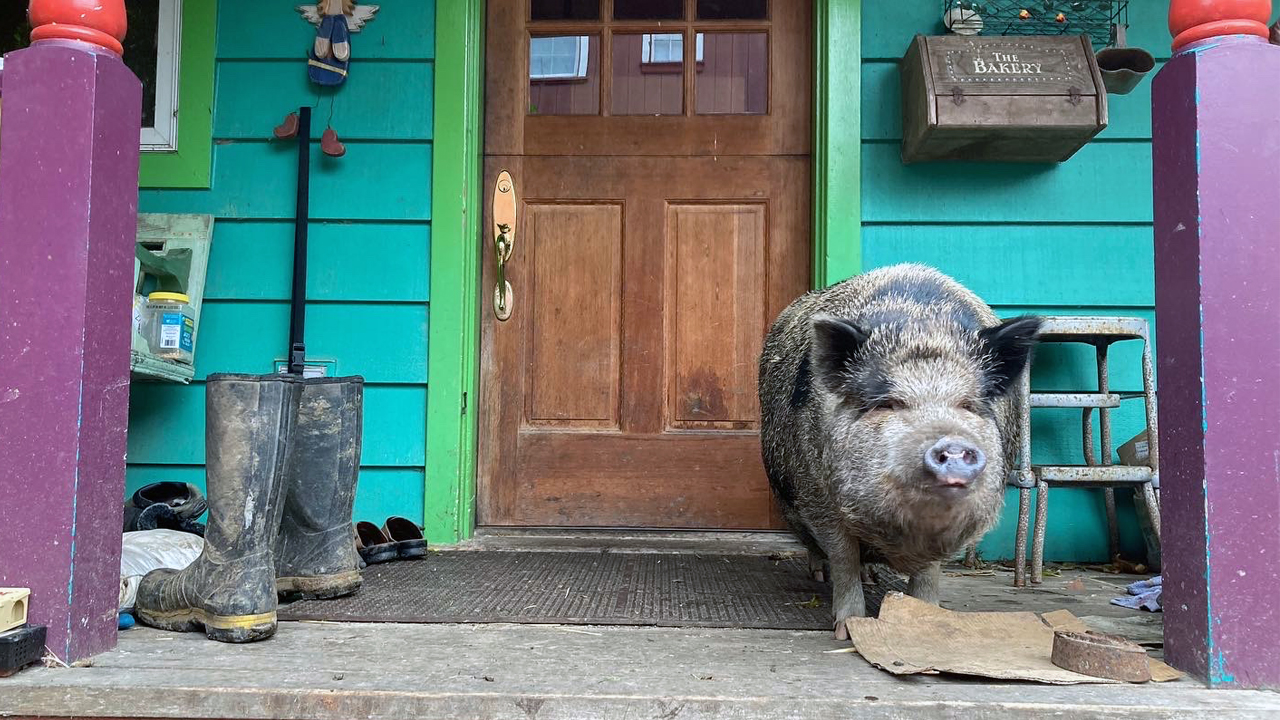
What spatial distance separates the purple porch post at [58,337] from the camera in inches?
75.7

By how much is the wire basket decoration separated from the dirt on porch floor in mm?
2694

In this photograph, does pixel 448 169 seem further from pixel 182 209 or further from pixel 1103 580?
pixel 1103 580

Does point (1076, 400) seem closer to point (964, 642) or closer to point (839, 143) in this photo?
point (839, 143)

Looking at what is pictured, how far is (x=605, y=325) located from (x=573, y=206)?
56 centimetres

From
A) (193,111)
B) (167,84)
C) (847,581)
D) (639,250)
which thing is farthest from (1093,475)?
(167,84)

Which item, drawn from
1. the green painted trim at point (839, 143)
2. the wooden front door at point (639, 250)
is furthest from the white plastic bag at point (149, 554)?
the green painted trim at point (839, 143)

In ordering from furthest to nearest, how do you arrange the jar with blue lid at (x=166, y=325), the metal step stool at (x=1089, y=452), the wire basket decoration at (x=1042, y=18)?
the wire basket decoration at (x=1042, y=18), the jar with blue lid at (x=166, y=325), the metal step stool at (x=1089, y=452)

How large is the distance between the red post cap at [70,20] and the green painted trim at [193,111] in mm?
1743

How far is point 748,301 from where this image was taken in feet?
12.8

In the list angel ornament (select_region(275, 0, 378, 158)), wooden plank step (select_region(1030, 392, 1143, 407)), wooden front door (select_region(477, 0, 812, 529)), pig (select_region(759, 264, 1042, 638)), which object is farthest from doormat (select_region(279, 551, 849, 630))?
angel ornament (select_region(275, 0, 378, 158))

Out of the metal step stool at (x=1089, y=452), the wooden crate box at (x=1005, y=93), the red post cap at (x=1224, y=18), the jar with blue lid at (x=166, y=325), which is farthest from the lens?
the jar with blue lid at (x=166, y=325)

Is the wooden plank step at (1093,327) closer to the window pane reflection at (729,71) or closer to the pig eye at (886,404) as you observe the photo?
the pig eye at (886,404)

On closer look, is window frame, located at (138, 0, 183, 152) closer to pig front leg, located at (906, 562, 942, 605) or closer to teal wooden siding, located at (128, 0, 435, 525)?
teal wooden siding, located at (128, 0, 435, 525)

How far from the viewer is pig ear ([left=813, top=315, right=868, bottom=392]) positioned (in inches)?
87.1
